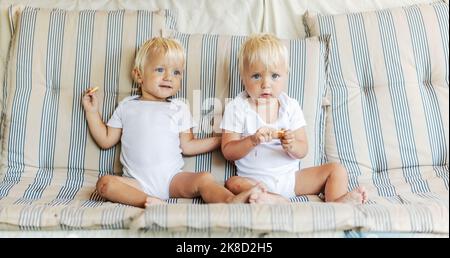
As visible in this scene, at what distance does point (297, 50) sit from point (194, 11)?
15.8 inches

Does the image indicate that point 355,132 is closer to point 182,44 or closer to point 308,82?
point 308,82

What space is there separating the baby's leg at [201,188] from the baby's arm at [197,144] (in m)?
0.09

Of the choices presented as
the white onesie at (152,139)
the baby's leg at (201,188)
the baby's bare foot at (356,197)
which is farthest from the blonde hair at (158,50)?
the baby's bare foot at (356,197)

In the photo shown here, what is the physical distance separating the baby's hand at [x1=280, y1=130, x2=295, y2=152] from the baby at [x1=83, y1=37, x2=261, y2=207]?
0.71ft

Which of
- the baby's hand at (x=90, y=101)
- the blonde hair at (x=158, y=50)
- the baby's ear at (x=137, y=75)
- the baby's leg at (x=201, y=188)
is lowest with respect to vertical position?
the baby's leg at (x=201, y=188)

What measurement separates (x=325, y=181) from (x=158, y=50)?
0.60m

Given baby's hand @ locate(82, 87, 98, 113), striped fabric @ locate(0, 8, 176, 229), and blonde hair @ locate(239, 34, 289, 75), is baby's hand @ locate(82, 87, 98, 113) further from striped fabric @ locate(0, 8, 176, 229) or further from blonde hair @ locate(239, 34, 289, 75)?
blonde hair @ locate(239, 34, 289, 75)

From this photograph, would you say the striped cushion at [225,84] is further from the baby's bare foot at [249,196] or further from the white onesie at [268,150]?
the baby's bare foot at [249,196]

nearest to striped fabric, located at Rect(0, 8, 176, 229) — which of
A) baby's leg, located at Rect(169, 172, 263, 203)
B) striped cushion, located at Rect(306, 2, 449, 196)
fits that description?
baby's leg, located at Rect(169, 172, 263, 203)

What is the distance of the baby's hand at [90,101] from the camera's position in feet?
5.74

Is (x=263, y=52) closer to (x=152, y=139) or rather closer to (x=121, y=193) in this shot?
(x=152, y=139)

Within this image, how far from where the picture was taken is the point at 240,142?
160 cm
